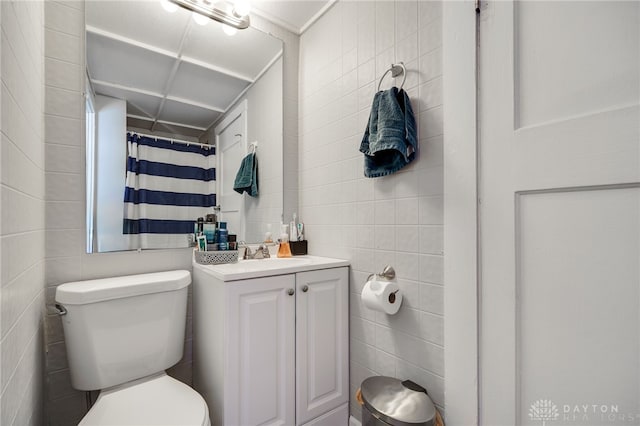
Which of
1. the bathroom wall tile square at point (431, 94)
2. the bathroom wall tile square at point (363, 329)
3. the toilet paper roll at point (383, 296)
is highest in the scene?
the bathroom wall tile square at point (431, 94)

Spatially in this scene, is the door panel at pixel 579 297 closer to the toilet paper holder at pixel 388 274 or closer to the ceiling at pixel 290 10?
the toilet paper holder at pixel 388 274

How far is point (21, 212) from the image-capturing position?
0.78m

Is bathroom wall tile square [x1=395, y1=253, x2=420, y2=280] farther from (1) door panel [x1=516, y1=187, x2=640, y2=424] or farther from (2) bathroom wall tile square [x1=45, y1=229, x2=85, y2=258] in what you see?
(2) bathroom wall tile square [x1=45, y1=229, x2=85, y2=258]

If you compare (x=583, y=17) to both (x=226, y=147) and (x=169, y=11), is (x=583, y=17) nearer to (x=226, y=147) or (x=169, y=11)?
(x=226, y=147)

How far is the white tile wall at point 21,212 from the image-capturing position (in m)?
0.64

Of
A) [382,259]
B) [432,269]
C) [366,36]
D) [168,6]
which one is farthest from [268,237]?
[168,6]

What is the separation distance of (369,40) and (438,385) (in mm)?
1443

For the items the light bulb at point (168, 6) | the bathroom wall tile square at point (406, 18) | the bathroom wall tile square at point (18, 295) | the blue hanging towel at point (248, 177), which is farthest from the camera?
the blue hanging towel at point (248, 177)

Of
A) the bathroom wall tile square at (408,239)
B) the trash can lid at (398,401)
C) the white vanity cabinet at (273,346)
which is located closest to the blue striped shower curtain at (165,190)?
the white vanity cabinet at (273,346)

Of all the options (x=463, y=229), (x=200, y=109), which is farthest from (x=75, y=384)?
(x=463, y=229)

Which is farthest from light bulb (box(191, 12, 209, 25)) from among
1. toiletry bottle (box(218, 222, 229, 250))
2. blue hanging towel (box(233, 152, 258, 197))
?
toiletry bottle (box(218, 222, 229, 250))

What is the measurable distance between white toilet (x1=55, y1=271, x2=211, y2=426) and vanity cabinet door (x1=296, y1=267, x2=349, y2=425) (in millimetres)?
427

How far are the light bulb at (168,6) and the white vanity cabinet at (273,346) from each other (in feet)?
4.07

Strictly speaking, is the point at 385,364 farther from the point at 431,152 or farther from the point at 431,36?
the point at 431,36
